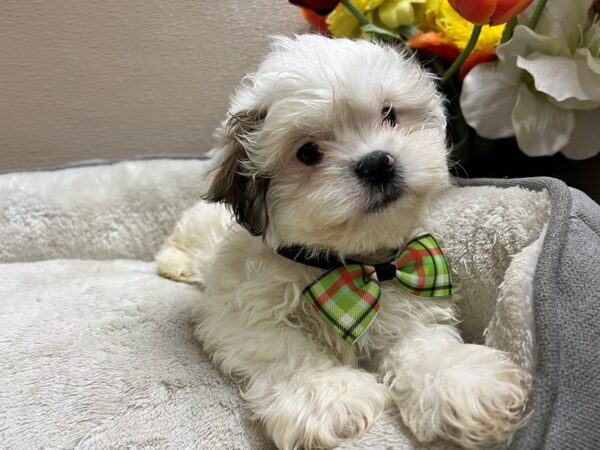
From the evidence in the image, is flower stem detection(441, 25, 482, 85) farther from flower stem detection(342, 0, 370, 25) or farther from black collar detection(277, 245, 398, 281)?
black collar detection(277, 245, 398, 281)

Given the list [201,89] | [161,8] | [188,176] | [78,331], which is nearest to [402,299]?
[78,331]

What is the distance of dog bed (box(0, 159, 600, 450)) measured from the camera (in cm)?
95

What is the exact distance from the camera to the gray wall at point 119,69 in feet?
7.13

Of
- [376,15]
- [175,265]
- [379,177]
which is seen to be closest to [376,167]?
[379,177]

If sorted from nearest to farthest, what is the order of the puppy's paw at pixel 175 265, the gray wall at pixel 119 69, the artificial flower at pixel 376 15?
the artificial flower at pixel 376 15, the puppy's paw at pixel 175 265, the gray wall at pixel 119 69

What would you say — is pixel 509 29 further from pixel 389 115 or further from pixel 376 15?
pixel 389 115

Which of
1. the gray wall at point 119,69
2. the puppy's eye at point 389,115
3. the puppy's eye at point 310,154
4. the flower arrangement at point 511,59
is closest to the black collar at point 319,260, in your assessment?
the puppy's eye at point 310,154

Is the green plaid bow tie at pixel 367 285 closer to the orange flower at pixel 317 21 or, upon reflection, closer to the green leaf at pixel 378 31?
the green leaf at pixel 378 31

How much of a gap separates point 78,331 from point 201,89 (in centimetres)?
123

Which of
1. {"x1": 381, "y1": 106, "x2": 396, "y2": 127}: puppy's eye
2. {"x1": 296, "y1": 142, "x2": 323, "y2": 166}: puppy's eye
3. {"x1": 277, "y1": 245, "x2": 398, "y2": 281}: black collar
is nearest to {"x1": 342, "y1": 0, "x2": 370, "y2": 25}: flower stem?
{"x1": 381, "y1": 106, "x2": 396, "y2": 127}: puppy's eye

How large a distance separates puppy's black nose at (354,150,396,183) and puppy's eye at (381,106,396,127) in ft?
0.45

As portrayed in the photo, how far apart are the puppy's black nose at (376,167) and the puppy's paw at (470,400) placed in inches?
14.5

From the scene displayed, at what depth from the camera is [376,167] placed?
1.08 m

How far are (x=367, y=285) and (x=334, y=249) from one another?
0.36 ft
